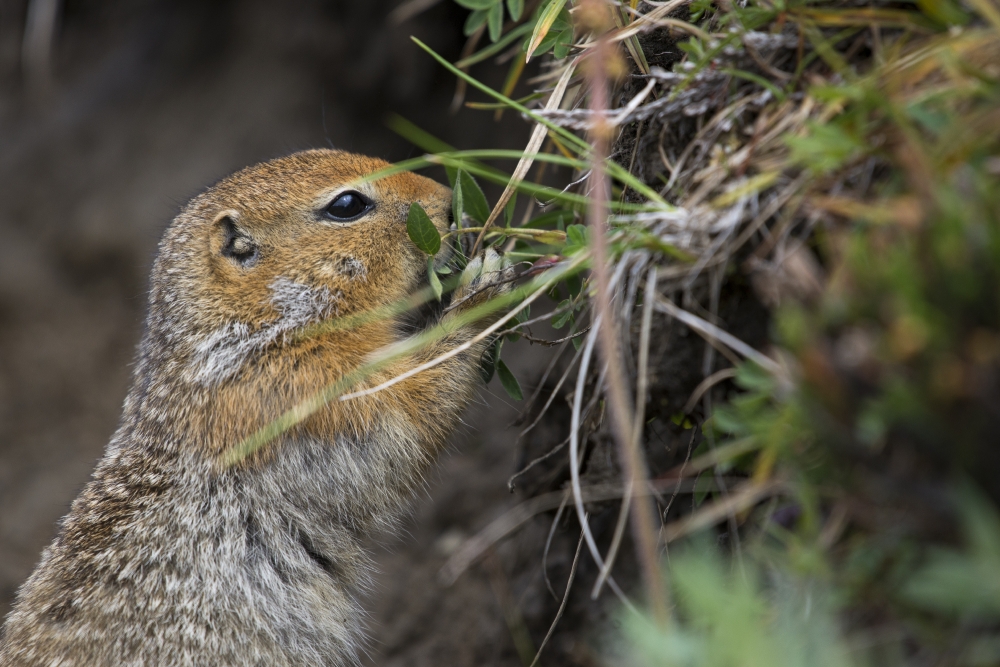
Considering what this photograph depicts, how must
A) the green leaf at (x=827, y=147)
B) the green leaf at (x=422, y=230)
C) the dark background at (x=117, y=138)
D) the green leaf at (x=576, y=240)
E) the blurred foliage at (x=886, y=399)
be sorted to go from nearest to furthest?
the blurred foliage at (x=886, y=399), the green leaf at (x=827, y=147), the green leaf at (x=576, y=240), the green leaf at (x=422, y=230), the dark background at (x=117, y=138)

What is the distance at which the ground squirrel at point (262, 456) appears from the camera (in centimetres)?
261

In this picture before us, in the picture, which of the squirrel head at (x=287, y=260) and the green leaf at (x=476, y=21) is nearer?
the squirrel head at (x=287, y=260)

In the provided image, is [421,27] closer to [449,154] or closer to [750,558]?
[449,154]

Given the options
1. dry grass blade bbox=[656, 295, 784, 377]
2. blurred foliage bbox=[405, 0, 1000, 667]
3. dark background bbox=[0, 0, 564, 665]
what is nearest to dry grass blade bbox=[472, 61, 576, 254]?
dry grass blade bbox=[656, 295, 784, 377]

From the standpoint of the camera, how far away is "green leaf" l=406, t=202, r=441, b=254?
7.98 feet

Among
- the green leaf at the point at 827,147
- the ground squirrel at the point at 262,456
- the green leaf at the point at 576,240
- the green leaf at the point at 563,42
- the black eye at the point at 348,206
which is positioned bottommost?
the ground squirrel at the point at 262,456

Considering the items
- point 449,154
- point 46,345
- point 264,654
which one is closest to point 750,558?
point 449,154

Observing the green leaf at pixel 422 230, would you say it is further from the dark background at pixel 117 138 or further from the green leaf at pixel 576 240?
the dark background at pixel 117 138

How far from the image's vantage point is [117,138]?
6633 millimetres

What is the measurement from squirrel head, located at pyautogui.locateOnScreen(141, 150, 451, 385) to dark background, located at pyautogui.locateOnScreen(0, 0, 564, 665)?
9.99 feet

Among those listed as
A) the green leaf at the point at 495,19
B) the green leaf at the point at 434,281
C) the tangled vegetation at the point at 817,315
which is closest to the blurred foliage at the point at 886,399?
the tangled vegetation at the point at 817,315

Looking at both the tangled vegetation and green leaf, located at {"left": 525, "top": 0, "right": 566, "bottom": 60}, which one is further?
green leaf, located at {"left": 525, "top": 0, "right": 566, "bottom": 60}

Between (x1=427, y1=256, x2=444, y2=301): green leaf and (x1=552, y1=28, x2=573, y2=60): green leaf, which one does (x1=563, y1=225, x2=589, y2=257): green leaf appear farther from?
(x1=552, y1=28, x2=573, y2=60): green leaf

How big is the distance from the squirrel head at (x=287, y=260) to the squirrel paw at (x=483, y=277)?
0.26 metres
